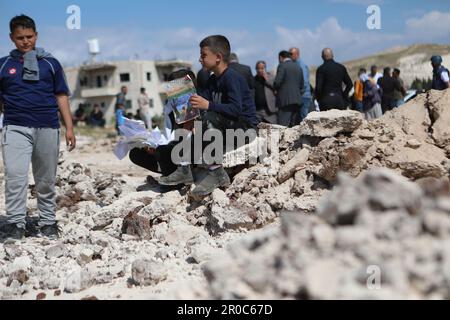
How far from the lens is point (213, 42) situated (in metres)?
5.19

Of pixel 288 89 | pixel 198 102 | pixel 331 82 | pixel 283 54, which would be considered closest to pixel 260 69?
pixel 283 54

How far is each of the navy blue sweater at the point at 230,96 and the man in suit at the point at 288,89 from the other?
11.6 ft

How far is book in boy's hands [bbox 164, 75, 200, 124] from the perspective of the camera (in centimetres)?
545

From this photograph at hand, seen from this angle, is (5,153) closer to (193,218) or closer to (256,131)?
(193,218)

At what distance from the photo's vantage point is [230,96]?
17.1 ft

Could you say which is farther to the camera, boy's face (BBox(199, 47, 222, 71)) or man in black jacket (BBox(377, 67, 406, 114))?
man in black jacket (BBox(377, 67, 406, 114))

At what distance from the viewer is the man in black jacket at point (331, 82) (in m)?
8.71

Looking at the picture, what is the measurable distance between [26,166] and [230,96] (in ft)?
6.50

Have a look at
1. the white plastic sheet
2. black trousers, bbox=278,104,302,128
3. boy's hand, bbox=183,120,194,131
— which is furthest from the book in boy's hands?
black trousers, bbox=278,104,302,128

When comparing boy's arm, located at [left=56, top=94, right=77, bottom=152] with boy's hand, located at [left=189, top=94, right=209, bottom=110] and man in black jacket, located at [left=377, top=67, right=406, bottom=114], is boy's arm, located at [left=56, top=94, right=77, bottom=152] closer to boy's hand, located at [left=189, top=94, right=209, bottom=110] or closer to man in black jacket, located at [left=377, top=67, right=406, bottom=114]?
boy's hand, located at [left=189, top=94, right=209, bottom=110]

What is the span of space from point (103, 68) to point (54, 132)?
5833cm

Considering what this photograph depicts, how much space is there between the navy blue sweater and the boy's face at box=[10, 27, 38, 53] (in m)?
1.71

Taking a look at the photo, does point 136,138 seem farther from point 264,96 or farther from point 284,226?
point 284,226

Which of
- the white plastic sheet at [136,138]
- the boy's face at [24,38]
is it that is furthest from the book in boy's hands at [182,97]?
the boy's face at [24,38]
